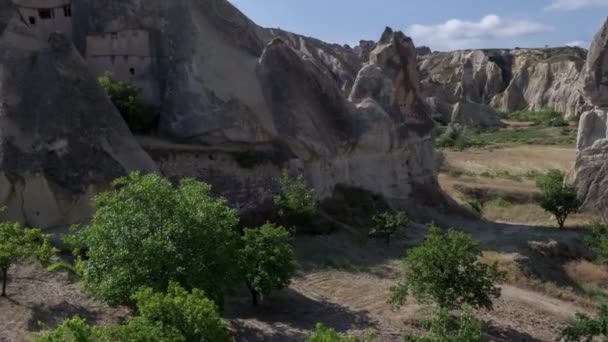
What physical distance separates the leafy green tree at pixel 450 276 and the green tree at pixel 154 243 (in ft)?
13.6

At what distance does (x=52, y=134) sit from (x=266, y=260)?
5.73 metres

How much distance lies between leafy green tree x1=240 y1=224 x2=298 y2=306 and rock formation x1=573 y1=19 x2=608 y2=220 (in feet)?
58.8

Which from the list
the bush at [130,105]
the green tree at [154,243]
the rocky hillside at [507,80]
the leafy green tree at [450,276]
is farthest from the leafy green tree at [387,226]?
the rocky hillside at [507,80]

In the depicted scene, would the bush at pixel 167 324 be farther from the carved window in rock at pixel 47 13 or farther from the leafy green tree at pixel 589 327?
the carved window in rock at pixel 47 13

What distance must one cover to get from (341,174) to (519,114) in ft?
212

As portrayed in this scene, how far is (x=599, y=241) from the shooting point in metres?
21.5

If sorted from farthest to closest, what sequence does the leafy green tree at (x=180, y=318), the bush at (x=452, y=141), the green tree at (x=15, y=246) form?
the bush at (x=452, y=141) < the green tree at (x=15, y=246) < the leafy green tree at (x=180, y=318)

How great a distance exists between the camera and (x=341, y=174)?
22953 mm

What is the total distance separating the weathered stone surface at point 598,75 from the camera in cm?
2931

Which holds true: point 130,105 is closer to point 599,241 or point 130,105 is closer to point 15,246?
point 15,246

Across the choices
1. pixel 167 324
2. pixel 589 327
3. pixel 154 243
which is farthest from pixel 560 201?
pixel 167 324

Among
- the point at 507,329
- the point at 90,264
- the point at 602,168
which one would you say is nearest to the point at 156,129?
the point at 90,264

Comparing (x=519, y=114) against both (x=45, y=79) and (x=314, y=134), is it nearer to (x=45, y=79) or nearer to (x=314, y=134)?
(x=314, y=134)

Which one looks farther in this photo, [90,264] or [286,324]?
[286,324]
